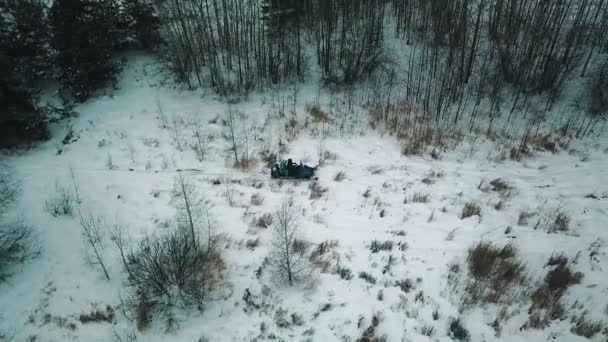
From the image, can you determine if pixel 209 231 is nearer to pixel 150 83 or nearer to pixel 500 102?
pixel 150 83

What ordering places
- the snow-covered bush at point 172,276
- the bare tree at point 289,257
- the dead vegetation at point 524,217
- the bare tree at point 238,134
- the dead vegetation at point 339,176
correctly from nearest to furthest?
the snow-covered bush at point 172,276, the bare tree at point 289,257, the dead vegetation at point 524,217, the dead vegetation at point 339,176, the bare tree at point 238,134

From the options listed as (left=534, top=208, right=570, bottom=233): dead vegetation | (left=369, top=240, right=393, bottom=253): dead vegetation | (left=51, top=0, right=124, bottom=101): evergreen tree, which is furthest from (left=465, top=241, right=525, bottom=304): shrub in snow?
(left=51, top=0, right=124, bottom=101): evergreen tree

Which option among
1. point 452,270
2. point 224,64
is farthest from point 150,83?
point 452,270

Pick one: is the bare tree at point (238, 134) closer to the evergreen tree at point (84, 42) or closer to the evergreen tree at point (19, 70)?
the evergreen tree at point (84, 42)

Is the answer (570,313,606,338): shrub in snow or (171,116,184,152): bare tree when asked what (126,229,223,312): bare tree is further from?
(570,313,606,338): shrub in snow

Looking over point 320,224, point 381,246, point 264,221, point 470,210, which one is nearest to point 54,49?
point 264,221

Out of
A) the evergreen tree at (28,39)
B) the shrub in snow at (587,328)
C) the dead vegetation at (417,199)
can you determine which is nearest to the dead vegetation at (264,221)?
the dead vegetation at (417,199)
